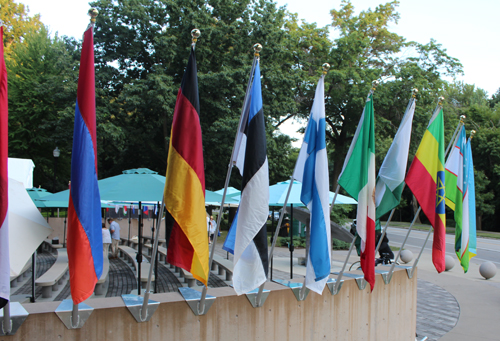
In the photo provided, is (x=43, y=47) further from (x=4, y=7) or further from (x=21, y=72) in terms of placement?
(x=4, y=7)

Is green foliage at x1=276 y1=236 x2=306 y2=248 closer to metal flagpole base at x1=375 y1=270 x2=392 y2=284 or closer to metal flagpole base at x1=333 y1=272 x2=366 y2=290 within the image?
metal flagpole base at x1=375 y1=270 x2=392 y2=284

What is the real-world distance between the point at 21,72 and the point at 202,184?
30401 mm

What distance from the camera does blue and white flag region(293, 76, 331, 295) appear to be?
4902 millimetres

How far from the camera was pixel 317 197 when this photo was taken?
16.6ft

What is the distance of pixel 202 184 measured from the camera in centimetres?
426

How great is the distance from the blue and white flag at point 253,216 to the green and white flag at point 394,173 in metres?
2.57

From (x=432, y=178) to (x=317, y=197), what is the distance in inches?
99.0

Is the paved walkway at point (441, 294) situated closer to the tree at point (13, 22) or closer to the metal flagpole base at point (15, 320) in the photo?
the metal flagpole base at point (15, 320)

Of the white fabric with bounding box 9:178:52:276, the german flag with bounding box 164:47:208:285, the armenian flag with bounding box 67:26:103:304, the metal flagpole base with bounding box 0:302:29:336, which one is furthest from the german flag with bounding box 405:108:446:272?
the metal flagpole base with bounding box 0:302:29:336

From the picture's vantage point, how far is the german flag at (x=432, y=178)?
6.48m

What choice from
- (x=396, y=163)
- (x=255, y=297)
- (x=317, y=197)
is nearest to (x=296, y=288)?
(x=255, y=297)

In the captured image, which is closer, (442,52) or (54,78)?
(54,78)

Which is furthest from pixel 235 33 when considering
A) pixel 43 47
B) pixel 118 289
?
pixel 118 289

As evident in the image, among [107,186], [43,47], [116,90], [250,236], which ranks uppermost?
[43,47]
